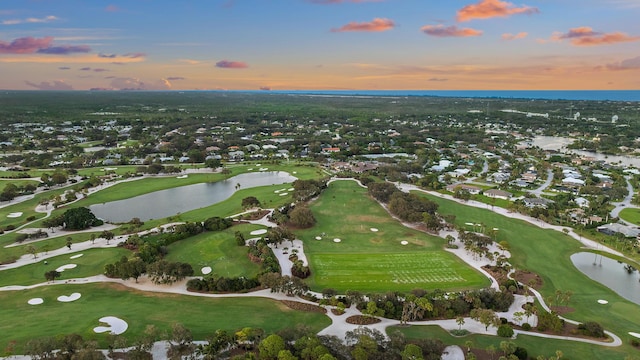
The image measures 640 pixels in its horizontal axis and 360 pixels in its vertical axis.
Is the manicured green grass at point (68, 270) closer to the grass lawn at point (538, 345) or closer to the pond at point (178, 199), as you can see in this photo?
the pond at point (178, 199)

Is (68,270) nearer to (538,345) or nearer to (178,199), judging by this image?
(178,199)

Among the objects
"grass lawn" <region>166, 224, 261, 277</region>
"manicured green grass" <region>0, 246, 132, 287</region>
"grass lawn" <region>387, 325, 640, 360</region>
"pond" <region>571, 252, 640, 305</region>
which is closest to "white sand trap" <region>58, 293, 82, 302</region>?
"manicured green grass" <region>0, 246, 132, 287</region>

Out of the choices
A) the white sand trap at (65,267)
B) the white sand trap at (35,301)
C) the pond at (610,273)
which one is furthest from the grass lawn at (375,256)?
the white sand trap at (65,267)

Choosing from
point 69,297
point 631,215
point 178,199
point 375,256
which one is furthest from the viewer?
point 178,199

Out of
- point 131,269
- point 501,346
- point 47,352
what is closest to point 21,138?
point 131,269

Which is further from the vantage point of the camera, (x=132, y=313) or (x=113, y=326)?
(x=132, y=313)

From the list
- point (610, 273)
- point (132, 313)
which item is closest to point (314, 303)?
point (132, 313)

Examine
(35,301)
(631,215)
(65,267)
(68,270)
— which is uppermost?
(65,267)
